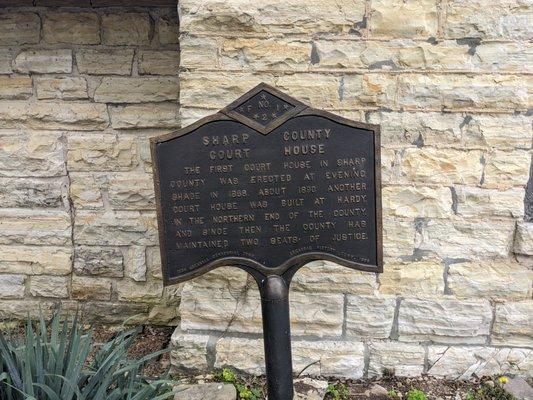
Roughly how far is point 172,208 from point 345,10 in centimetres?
139

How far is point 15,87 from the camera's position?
3572 millimetres

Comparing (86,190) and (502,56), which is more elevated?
(502,56)

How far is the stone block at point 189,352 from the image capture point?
10.7ft

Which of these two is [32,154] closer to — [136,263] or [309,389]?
[136,263]

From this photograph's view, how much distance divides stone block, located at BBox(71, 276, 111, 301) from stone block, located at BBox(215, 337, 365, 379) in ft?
3.54

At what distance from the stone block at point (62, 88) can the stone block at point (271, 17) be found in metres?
1.07

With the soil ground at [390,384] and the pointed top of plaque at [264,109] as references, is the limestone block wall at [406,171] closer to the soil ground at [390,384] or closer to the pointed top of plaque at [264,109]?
the soil ground at [390,384]

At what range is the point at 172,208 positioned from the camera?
95.4 inches

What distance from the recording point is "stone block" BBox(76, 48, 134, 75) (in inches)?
138

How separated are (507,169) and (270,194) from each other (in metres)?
1.43

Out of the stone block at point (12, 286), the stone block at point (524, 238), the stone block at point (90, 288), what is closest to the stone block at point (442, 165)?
the stone block at point (524, 238)

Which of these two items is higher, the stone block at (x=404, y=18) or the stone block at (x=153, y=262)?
the stone block at (x=404, y=18)

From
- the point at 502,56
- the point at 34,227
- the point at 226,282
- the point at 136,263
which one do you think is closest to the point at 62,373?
the point at 226,282

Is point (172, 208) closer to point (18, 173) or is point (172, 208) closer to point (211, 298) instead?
point (211, 298)
